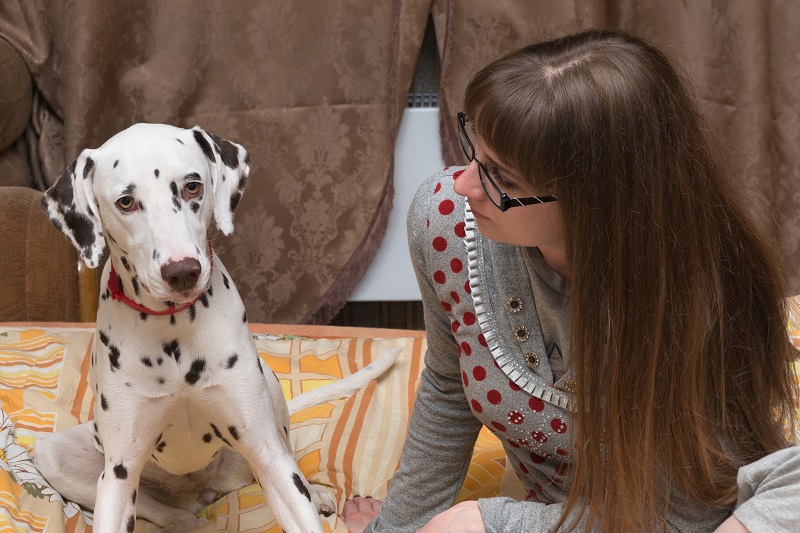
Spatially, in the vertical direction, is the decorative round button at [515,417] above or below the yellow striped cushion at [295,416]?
above

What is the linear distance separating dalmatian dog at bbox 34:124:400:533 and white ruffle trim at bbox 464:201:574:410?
1.48ft

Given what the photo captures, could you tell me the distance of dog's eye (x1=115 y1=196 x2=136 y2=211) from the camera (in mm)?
1550

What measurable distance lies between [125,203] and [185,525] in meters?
0.79

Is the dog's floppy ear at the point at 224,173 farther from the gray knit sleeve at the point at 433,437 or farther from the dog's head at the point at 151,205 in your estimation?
the gray knit sleeve at the point at 433,437

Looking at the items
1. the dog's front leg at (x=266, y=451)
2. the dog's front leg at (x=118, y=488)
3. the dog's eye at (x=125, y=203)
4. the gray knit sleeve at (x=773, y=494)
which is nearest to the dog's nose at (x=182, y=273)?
the dog's eye at (x=125, y=203)

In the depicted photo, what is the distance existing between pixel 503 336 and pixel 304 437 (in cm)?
88

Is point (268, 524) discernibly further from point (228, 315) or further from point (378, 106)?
point (378, 106)

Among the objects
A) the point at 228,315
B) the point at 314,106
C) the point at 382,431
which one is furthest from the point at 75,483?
the point at 314,106

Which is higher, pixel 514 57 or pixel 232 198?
pixel 514 57

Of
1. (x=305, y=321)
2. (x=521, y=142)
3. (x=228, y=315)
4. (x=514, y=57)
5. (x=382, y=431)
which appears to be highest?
(x=514, y=57)

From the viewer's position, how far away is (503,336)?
5.20 ft

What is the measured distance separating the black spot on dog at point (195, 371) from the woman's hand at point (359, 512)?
531 mm

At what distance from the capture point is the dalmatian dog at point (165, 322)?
1.55 metres

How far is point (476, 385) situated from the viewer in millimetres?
1605
